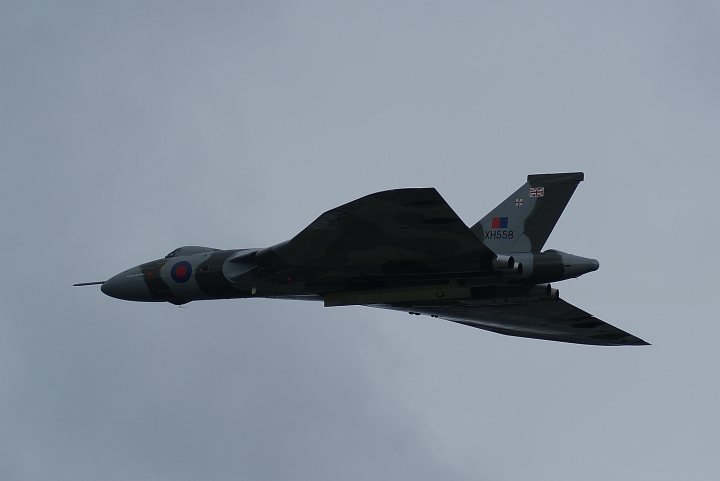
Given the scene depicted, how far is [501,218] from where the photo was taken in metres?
38.0

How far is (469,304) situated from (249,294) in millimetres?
7470

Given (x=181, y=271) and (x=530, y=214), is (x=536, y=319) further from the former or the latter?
(x=181, y=271)

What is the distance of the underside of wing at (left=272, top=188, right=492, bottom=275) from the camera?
108 feet

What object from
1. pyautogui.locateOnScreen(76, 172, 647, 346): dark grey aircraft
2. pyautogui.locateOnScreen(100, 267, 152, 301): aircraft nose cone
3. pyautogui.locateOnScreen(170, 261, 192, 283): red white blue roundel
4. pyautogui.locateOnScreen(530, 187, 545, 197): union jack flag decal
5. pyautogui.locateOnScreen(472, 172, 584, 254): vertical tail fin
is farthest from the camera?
pyautogui.locateOnScreen(100, 267, 152, 301): aircraft nose cone

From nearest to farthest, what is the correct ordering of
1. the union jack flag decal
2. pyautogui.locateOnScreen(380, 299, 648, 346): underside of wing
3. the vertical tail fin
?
the vertical tail fin
the union jack flag decal
pyautogui.locateOnScreen(380, 299, 648, 346): underside of wing

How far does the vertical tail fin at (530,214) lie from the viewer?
3734 cm

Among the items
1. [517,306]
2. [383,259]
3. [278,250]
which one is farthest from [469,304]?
[278,250]

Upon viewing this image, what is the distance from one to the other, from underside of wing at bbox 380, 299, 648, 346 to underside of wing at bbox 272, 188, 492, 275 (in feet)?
10.3

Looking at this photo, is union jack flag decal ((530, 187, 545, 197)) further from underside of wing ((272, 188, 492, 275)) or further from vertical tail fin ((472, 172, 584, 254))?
underside of wing ((272, 188, 492, 275))

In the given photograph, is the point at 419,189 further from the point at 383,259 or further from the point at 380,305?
the point at 380,305

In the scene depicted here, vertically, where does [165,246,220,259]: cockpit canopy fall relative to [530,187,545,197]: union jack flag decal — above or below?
below

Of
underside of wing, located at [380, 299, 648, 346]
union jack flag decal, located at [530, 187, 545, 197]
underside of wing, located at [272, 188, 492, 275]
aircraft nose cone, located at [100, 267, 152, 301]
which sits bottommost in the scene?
underside of wing, located at [380, 299, 648, 346]

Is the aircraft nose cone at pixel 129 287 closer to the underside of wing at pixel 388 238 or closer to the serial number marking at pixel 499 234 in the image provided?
the underside of wing at pixel 388 238

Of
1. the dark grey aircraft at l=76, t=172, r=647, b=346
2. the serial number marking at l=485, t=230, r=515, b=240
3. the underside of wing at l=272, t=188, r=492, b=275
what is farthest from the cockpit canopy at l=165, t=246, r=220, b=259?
the serial number marking at l=485, t=230, r=515, b=240
